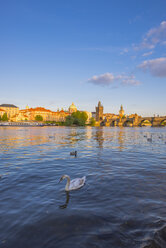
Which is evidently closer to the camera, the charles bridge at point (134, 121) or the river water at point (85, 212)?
the river water at point (85, 212)

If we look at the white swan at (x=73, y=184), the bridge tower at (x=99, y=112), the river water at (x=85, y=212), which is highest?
the bridge tower at (x=99, y=112)

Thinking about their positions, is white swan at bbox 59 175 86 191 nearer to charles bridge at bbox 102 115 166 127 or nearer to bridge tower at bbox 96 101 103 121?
charles bridge at bbox 102 115 166 127

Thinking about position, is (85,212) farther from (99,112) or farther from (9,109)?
(99,112)

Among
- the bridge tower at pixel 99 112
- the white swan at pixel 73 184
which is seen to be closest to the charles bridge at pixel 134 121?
the bridge tower at pixel 99 112

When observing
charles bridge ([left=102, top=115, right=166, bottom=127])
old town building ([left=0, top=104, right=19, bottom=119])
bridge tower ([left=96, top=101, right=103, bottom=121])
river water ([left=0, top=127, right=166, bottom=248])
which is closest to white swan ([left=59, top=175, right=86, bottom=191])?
river water ([left=0, top=127, right=166, bottom=248])

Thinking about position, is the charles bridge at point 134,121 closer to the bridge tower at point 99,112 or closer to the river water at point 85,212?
the bridge tower at point 99,112

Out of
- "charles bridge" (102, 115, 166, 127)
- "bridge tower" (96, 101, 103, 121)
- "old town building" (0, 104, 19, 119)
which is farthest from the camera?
"bridge tower" (96, 101, 103, 121)

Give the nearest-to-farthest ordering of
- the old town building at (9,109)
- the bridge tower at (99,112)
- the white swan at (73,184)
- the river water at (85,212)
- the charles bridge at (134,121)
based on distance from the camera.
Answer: the river water at (85,212) < the white swan at (73,184) < the charles bridge at (134,121) < the old town building at (9,109) < the bridge tower at (99,112)

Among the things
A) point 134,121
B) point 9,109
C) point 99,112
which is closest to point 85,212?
point 134,121

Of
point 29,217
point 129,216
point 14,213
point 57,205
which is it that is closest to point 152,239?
point 129,216

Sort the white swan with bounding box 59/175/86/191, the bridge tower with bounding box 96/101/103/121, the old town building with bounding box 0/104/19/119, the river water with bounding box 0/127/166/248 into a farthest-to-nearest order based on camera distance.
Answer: the bridge tower with bounding box 96/101/103/121 → the old town building with bounding box 0/104/19/119 → the white swan with bounding box 59/175/86/191 → the river water with bounding box 0/127/166/248

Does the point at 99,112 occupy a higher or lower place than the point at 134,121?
higher

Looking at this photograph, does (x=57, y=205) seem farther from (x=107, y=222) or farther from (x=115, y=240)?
(x=115, y=240)

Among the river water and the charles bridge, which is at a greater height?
the charles bridge
